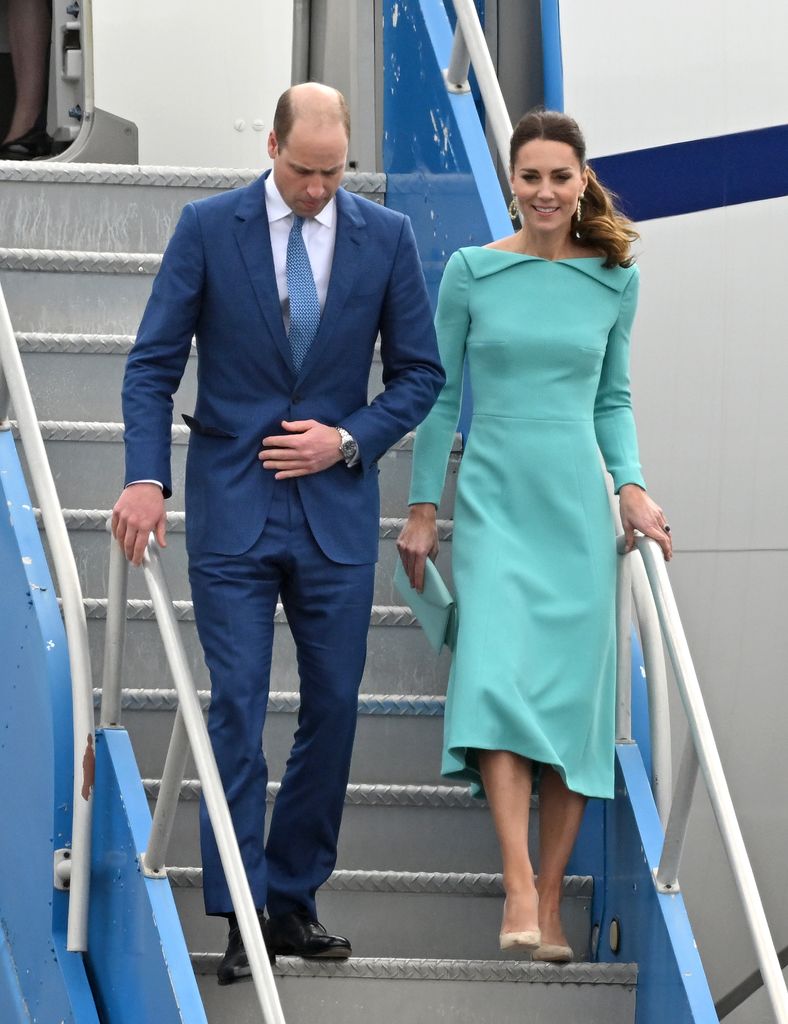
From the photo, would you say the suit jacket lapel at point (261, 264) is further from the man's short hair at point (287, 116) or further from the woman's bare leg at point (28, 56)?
the woman's bare leg at point (28, 56)

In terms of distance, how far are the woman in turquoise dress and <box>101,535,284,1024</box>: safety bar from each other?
520 millimetres

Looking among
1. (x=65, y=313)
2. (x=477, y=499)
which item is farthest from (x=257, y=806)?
(x=65, y=313)

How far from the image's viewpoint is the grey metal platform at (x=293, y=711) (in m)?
3.23

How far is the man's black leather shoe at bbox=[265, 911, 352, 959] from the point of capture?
10.5 ft

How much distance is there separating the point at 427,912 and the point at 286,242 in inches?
55.8

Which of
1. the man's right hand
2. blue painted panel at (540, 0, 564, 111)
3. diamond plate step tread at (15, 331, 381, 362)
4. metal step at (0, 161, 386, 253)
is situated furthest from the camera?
blue painted panel at (540, 0, 564, 111)

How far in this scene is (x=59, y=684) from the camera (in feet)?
10.9

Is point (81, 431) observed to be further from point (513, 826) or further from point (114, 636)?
point (513, 826)

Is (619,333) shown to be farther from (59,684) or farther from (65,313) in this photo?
(65,313)

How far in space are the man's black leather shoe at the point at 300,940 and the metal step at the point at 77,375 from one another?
5.37 ft

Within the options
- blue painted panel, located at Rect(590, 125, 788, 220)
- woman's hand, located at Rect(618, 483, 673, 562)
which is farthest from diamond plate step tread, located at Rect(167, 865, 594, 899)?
blue painted panel, located at Rect(590, 125, 788, 220)

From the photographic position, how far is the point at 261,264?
3.16 meters

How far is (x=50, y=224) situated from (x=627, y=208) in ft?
5.22

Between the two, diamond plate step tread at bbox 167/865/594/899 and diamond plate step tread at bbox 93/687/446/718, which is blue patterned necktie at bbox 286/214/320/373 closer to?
diamond plate step tread at bbox 93/687/446/718
